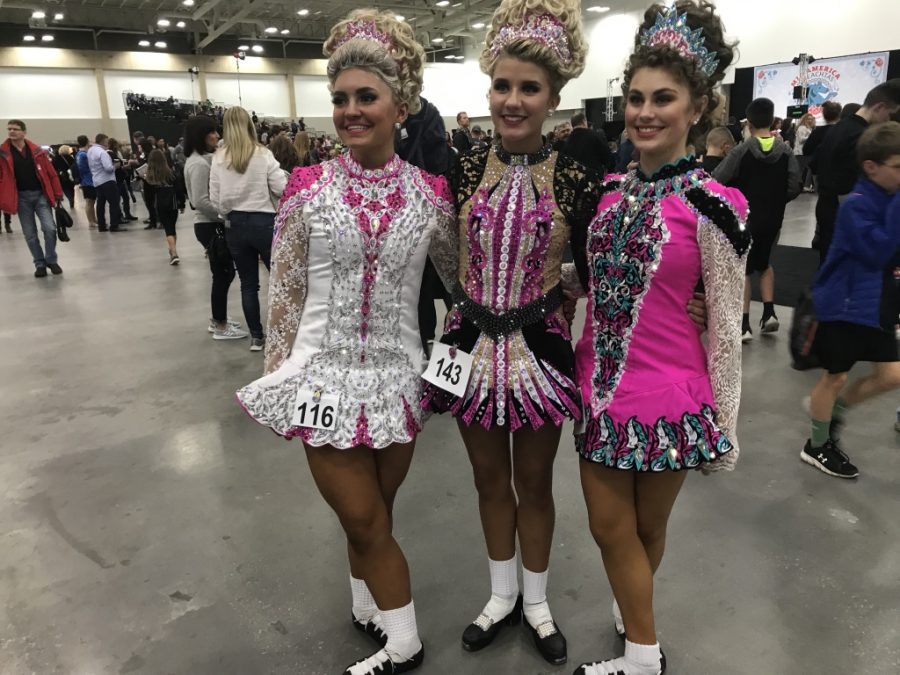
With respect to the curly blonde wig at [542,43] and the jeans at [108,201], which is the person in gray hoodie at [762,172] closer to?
the curly blonde wig at [542,43]

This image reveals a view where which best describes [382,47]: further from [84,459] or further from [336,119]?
[84,459]

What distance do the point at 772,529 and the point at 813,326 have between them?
2.54 ft

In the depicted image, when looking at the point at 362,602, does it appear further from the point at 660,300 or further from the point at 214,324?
the point at 214,324

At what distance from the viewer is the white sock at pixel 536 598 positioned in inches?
70.1

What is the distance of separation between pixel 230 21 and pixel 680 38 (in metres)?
21.6

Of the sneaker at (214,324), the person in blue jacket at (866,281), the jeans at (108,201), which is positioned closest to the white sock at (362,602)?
the person in blue jacket at (866,281)

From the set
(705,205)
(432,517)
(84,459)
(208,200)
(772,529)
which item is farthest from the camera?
(208,200)

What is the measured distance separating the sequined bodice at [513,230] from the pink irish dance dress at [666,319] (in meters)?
0.11

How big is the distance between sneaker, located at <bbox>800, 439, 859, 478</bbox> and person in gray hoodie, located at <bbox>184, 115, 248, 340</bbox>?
139 inches

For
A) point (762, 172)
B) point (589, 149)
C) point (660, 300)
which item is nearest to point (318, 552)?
point (660, 300)

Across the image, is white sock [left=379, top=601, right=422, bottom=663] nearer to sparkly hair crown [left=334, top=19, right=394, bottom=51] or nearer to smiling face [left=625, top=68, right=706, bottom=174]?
smiling face [left=625, top=68, right=706, bottom=174]

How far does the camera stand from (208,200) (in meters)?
4.26

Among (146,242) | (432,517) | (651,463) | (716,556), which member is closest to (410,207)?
(651,463)

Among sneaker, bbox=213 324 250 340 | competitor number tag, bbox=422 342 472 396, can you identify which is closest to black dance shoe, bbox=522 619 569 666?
competitor number tag, bbox=422 342 472 396
